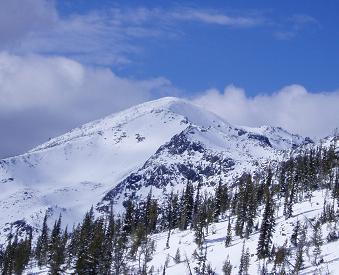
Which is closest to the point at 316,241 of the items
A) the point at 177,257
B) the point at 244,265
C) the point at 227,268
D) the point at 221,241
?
the point at 244,265

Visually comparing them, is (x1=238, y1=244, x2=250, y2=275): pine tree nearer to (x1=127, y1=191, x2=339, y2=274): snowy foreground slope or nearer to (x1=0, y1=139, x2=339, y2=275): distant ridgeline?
(x1=0, y1=139, x2=339, y2=275): distant ridgeline

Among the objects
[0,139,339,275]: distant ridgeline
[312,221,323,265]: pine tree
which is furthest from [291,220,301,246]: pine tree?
[312,221,323,265]: pine tree

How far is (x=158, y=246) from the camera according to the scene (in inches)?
4803

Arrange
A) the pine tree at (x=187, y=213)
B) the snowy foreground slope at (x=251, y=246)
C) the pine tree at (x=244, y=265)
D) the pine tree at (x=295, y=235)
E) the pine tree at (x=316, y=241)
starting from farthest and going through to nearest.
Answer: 1. the pine tree at (x=187, y=213)
2. the pine tree at (x=295, y=235)
3. the snowy foreground slope at (x=251, y=246)
4. the pine tree at (x=316, y=241)
5. the pine tree at (x=244, y=265)

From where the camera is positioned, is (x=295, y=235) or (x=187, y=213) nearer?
(x=295, y=235)

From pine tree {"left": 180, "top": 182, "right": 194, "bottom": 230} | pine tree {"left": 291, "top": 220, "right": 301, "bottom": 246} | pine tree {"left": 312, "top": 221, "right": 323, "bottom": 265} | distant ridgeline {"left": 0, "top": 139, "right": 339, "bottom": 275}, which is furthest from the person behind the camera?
pine tree {"left": 180, "top": 182, "right": 194, "bottom": 230}

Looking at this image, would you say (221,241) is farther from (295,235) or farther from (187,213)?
(187,213)

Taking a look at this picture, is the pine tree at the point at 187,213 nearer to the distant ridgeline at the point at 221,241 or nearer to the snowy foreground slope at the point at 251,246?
the distant ridgeline at the point at 221,241

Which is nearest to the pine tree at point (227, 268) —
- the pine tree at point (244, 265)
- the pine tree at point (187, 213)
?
the pine tree at point (244, 265)

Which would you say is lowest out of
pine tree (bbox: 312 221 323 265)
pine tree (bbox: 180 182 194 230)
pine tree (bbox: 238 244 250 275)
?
pine tree (bbox: 238 244 250 275)

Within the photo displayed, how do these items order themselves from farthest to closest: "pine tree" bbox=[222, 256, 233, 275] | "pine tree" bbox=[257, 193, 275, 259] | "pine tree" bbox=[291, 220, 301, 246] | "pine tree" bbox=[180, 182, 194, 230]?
"pine tree" bbox=[180, 182, 194, 230] < "pine tree" bbox=[291, 220, 301, 246] < "pine tree" bbox=[257, 193, 275, 259] < "pine tree" bbox=[222, 256, 233, 275]

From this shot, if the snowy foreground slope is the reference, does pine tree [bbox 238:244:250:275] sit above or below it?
below

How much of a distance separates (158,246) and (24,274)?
102ft

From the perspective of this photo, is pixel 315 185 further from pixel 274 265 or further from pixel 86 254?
pixel 86 254
